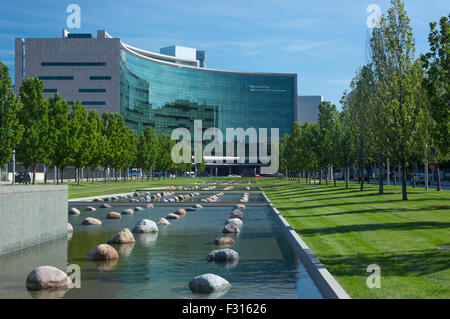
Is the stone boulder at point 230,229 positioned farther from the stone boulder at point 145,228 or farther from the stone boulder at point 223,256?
the stone boulder at point 223,256

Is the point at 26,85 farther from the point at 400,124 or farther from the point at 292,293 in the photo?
the point at 292,293

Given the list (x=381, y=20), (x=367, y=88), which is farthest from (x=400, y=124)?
(x=367, y=88)

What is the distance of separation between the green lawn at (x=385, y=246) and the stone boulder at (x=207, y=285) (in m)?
2.35

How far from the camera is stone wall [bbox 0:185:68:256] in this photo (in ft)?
47.6

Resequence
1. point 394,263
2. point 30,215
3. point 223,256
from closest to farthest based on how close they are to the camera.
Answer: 1. point 394,263
2. point 223,256
3. point 30,215

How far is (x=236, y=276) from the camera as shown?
456 inches

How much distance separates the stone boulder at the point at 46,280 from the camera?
34.4ft

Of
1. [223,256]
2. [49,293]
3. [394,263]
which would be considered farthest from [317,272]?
[49,293]

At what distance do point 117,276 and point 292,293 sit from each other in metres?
4.10

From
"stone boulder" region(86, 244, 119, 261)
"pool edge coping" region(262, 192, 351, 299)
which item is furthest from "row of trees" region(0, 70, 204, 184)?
"pool edge coping" region(262, 192, 351, 299)

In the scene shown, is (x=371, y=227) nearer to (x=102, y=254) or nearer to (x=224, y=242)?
(x=224, y=242)

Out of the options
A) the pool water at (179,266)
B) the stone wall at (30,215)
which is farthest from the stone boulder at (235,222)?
the stone wall at (30,215)

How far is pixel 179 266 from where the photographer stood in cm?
1289

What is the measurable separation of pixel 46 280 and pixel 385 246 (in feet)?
28.9
